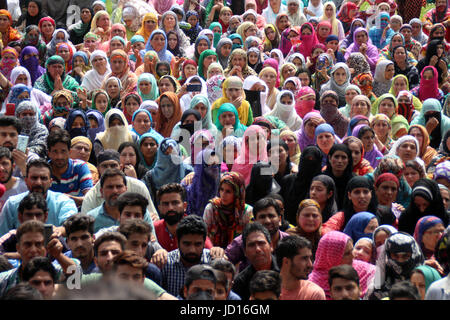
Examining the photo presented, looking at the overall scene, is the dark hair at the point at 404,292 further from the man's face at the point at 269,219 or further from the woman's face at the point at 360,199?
the woman's face at the point at 360,199

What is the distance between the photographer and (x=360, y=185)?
8.19 m

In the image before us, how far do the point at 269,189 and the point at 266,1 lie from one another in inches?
353

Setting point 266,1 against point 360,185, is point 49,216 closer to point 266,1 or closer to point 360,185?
point 360,185

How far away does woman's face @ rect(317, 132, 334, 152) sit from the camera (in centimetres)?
963

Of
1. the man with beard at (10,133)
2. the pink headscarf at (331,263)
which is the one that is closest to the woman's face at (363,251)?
the pink headscarf at (331,263)

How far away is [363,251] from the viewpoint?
286 inches

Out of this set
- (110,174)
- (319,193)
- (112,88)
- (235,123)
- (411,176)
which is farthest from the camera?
(112,88)

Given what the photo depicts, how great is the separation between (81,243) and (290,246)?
1549 mm

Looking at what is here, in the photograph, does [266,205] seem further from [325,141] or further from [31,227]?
[325,141]

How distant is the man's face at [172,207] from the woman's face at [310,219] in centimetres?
101

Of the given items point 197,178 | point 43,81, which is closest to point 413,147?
point 197,178

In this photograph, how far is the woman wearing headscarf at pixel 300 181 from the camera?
8.70 m

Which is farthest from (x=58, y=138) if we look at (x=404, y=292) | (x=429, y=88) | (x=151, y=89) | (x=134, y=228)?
(x=429, y=88)

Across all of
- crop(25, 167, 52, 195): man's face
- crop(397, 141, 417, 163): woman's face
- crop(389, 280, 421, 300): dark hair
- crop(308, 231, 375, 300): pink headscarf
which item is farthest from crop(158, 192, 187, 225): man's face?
crop(397, 141, 417, 163): woman's face
